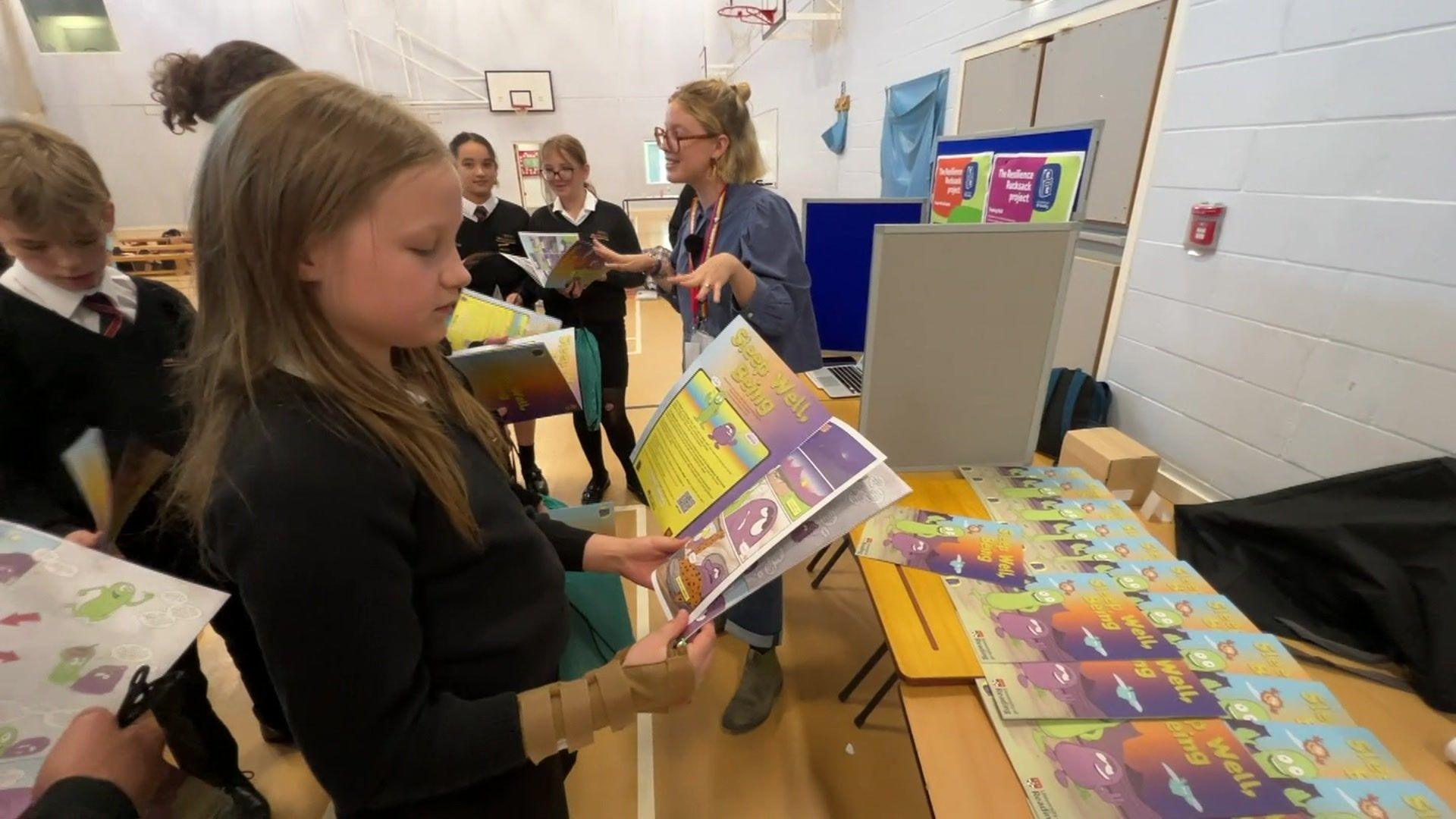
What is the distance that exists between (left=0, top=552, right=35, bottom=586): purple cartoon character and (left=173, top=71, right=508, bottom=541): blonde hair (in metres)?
0.29

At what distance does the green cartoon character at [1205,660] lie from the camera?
36.7 inches

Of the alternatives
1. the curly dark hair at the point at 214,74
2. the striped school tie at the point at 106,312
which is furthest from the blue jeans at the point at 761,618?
the curly dark hair at the point at 214,74

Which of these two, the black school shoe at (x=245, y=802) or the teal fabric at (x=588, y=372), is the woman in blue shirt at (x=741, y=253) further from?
the black school shoe at (x=245, y=802)

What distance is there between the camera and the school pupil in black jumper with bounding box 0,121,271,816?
114 cm

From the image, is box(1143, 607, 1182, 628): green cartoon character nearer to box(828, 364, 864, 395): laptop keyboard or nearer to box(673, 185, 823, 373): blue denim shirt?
box(673, 185, 823, 373): blue denim shirt

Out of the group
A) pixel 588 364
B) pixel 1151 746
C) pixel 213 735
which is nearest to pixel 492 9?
pixel 588 364

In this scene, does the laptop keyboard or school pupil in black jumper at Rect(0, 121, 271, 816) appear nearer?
school pupil in black jumper at Rect(0, 121, 271, 816)

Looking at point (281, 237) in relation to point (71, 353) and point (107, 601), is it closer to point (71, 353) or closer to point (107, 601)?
point (107, 601)

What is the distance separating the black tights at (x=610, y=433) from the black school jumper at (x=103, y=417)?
1.54 meters

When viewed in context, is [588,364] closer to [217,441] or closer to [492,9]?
[217,441]

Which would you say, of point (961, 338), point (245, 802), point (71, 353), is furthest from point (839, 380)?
point (245, 802)

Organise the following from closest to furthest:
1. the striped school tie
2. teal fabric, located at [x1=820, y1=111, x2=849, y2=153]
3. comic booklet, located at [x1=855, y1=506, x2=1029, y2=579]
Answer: comic booklet, located at [x1=855, y1=506, x2=1029, y2=579], the striped school tie, teal fabric, located at [x1=820, y1=111, x2=849, y2=153]

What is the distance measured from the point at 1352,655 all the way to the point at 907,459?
839mm

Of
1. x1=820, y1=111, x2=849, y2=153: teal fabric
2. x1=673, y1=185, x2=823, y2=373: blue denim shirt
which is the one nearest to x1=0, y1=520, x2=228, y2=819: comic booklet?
x1=673, y1=185, x2=823, y2=373: blue denim shirt
